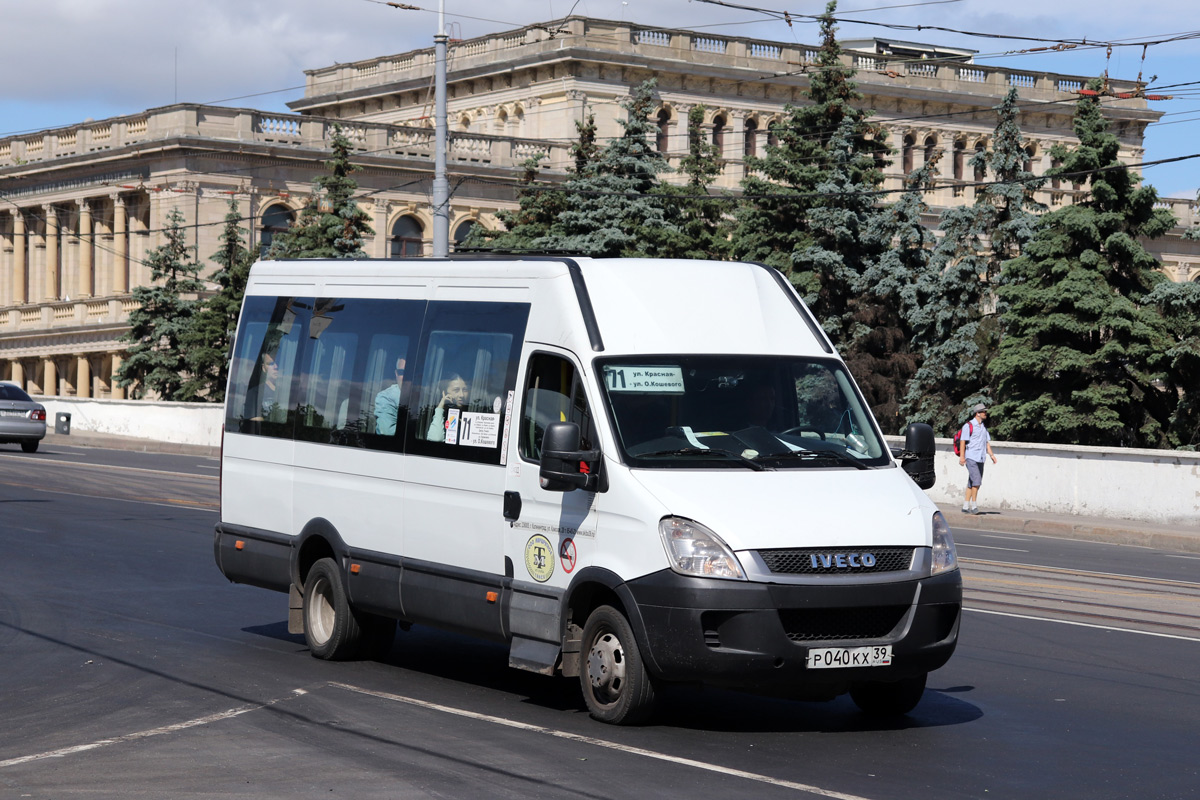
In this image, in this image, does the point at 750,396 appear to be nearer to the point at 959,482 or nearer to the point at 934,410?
the point at 959,482

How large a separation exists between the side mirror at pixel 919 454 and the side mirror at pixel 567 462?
6.44ft

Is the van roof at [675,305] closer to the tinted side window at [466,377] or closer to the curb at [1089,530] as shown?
the tinted side window at [466,377]

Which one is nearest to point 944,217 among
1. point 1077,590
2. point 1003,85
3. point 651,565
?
point 1077,590

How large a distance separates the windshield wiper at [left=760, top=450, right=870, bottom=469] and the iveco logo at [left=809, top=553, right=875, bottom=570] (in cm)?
75

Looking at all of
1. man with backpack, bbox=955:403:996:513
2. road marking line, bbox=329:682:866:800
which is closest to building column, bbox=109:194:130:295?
man with backpack, bbox=955:403:996:513

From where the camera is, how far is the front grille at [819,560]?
8.52m

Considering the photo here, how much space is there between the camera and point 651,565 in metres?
8.67

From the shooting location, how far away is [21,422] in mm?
40469

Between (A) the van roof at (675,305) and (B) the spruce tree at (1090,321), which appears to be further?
(B) the spruce tree at (1090,321)

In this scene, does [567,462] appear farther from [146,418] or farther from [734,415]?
[146,418]

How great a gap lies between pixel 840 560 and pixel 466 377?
9.20ft

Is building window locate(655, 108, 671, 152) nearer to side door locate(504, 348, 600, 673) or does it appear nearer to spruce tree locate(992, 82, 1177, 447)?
spruce tree locate(992, 82, 1177, 447)

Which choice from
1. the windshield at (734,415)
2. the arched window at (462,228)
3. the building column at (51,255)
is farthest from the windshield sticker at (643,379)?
the building column at (51,255)

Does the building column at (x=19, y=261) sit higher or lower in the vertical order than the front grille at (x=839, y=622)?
higher
